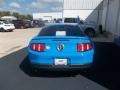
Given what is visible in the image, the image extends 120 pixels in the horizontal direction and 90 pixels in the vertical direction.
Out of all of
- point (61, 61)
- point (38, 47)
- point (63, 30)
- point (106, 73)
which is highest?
point (63, 30)

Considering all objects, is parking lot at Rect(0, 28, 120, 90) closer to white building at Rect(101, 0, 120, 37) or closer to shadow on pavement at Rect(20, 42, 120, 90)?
shadow on pavement at Rect(20, 42, 120, 90)

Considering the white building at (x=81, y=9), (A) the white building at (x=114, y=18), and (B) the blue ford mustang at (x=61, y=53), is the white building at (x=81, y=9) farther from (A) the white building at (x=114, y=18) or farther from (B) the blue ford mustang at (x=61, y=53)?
(B) the blue ford mustang at (x=61, y=53)

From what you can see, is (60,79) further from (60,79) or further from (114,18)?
(114,18)

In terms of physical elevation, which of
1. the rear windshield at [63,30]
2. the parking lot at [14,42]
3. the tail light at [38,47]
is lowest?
the parking lot at [14,42]

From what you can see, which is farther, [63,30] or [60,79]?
[63,30]

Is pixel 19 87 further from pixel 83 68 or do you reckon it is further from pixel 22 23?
pixel 22 23

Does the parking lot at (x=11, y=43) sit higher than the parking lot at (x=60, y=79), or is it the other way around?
the parking lot at (x=60, y=79)

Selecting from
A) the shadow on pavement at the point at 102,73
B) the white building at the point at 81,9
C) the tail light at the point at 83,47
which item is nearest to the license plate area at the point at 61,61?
A: the tail light at the point at 83,47

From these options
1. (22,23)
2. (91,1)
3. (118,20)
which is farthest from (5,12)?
(118,20)

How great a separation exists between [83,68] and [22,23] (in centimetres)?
3549

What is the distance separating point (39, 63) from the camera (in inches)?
272

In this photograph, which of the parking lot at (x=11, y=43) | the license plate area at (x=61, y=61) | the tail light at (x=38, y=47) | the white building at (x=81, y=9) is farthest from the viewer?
the white building at (x=81, y=9)

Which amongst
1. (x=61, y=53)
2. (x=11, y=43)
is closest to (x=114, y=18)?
(x=11, y=43)

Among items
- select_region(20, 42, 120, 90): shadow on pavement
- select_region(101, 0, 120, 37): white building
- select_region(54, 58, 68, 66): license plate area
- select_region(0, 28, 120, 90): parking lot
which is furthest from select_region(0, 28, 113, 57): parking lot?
select_region(54, 58, 68, 66): license plate area
